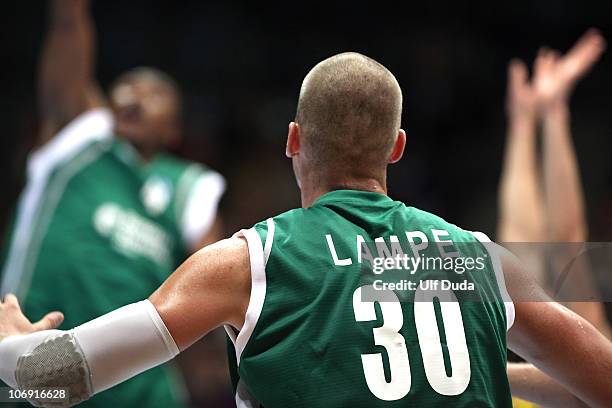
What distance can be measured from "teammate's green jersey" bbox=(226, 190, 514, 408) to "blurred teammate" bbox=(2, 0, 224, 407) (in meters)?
2.75

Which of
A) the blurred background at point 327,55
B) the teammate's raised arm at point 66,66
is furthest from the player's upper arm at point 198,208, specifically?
the blurred background at point 327,55

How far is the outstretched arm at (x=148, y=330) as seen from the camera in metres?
2.48

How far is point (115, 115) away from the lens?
6.24 metres

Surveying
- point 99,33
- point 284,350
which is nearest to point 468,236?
point 284,350

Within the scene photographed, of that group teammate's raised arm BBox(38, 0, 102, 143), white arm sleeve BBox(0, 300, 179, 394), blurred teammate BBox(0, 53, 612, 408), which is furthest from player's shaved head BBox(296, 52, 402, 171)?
teammate's raised arm BBox(38, 0, 102, 143)

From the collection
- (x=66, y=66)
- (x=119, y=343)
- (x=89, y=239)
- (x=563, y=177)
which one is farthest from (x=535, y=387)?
(x=66, y=66)

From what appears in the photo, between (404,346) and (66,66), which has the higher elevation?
(66,66)

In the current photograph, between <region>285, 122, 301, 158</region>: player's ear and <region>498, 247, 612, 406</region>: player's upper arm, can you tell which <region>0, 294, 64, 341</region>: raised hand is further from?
<region>498, 247, 612, 406</region>: player's upper arm

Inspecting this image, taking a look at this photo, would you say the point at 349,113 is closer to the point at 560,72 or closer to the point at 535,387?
the point at 535,387

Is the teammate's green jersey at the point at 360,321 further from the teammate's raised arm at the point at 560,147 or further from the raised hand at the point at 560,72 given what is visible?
the raised hand at the point at 560,72

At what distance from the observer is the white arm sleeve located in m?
2.50

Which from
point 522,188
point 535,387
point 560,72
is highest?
point 560,72

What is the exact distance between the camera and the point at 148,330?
2.49m

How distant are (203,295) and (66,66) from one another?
316cm
